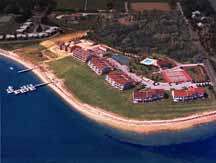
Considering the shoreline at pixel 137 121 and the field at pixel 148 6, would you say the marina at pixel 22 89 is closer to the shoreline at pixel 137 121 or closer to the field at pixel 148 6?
the shoreline at pixel 137 121

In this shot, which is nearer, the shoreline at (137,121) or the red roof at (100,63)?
the shoreline at (137,121)

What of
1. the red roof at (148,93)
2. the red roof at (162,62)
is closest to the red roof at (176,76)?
the red roof at (162,62)

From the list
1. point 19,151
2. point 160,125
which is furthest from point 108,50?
point 19,151

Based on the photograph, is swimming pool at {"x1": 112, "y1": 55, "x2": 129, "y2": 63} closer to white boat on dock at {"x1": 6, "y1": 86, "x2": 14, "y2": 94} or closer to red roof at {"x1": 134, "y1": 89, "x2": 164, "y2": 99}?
red roof at {"x1": 134, "y1": 89, "x2": 164, "y2": 99}

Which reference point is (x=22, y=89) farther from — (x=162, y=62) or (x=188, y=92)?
(x=188, y=92)

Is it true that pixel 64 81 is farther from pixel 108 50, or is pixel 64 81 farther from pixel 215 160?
pixel 215 160

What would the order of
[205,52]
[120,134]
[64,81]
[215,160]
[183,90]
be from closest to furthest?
[215,160] → [120,134] → [183,90] → [64,81] → [205,52]
